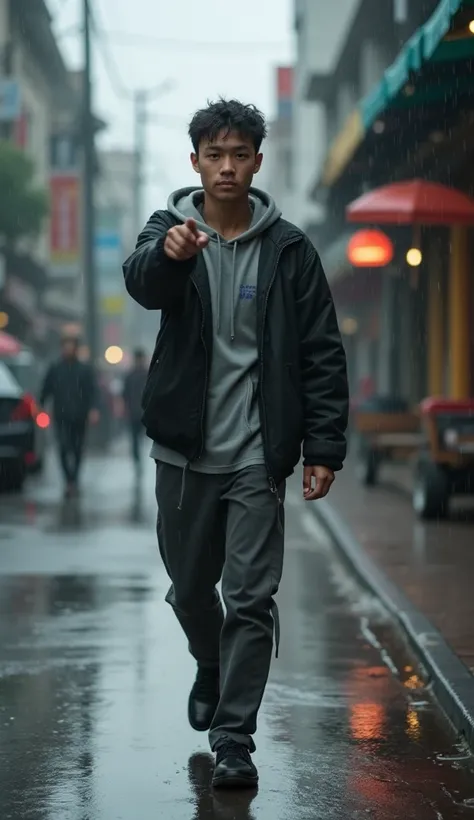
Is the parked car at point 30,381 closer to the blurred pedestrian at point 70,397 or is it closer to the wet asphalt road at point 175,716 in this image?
the blurred pedestrian at point 70,397

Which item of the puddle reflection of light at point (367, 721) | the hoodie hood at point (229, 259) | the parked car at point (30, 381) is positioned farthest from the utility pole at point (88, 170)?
the hoodie hood at point (229, 259)

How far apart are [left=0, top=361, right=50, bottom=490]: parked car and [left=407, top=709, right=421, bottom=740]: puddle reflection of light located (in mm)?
12614

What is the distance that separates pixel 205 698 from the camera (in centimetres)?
577

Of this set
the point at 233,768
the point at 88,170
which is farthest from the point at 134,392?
the point at 233,768

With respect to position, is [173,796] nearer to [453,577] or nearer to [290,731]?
[290,731]

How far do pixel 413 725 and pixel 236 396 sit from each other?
1713 mm

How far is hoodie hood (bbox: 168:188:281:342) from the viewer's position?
5301 mm

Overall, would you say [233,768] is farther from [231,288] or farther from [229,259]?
[229,259]

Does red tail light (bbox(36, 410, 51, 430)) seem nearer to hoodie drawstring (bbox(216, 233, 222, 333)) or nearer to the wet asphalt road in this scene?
the wet asphalt road

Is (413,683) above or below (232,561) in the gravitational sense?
below

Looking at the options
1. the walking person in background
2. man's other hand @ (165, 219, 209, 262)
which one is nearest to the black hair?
man's other hand @ (165, 219, 209, 262)

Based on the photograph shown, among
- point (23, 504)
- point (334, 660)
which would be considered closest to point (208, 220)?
point (334, 660)

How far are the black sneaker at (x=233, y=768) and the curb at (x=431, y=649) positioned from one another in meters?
0.99

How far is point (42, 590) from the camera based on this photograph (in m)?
10.4
